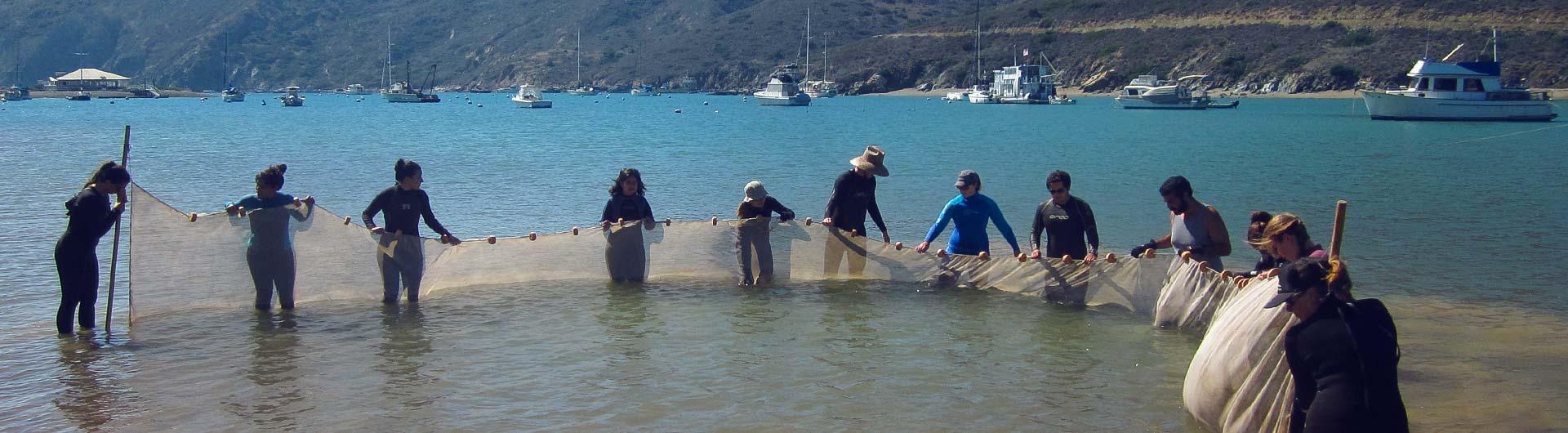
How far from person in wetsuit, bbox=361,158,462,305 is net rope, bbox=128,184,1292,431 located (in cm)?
4

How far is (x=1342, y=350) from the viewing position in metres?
4.79

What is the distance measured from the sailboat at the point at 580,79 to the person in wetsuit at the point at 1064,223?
160035mm

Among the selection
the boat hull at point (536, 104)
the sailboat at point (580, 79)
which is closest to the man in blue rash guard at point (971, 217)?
the boat hull at point (536, 104)

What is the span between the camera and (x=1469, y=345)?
31.3ft

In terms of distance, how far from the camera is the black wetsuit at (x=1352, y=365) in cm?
477

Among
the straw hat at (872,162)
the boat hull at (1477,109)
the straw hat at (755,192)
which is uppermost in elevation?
the boat hull at (1477,109)

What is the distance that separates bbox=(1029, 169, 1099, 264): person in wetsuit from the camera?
9.95 metres

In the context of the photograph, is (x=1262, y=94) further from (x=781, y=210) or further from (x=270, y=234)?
(x=270, y=234)

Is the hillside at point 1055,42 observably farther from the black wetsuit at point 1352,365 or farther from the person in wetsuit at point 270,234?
the black wetsuit at point 1352,365

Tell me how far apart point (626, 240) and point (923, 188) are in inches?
636

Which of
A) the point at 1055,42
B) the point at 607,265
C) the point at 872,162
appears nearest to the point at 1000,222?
the point at 872,162

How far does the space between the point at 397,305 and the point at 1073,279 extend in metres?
5.60

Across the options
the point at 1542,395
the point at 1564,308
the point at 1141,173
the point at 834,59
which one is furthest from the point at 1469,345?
the point at 834,59

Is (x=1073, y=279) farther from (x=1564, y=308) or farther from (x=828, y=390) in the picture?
(x=1564, y=308)
